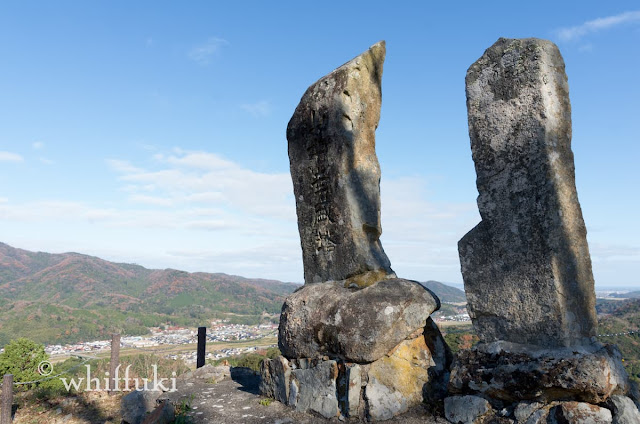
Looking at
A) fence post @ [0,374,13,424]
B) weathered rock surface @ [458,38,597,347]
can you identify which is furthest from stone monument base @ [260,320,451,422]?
fence post @ [0,374,13,424]

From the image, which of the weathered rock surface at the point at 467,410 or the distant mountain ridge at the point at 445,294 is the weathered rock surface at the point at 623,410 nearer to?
the weathered rock surface at the point at 467,410

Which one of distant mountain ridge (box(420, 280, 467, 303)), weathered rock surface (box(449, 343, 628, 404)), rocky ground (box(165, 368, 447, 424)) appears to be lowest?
distant mountain ridge (box(420, 280, 467, 303))

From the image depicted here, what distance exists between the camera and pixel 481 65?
5844mm

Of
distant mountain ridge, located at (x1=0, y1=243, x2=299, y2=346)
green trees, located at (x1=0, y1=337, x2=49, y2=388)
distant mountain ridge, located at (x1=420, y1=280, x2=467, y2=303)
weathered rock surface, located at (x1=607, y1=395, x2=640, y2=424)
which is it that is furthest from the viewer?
distant mountain ridge, located at (x1=420, y1=280, x2=467, y2=303)

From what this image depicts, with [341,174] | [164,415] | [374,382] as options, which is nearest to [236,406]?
[164,415]

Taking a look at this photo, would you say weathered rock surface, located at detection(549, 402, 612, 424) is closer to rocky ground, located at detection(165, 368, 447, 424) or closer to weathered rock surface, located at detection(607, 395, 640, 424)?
weathered rock surface, located at detection(607, 395, 640, 424)

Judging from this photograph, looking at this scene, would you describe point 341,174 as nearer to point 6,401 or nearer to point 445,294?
point 6,401

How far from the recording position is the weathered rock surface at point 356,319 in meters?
5.96

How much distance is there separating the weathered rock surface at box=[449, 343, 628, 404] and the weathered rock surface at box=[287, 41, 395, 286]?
2.01 metres

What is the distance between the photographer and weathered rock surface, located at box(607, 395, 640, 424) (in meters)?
4.38

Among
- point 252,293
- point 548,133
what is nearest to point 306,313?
point 548,133

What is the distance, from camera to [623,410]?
442 cm

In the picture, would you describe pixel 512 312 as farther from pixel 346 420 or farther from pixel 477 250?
pixel 346 420

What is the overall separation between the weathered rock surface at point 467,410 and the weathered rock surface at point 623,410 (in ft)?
4.05
